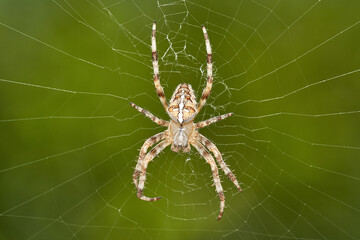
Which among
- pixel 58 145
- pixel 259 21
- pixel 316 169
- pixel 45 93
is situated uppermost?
pixel 259 21

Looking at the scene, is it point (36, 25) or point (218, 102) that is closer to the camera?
point (218, 102)

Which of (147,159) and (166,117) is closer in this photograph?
(147,159)

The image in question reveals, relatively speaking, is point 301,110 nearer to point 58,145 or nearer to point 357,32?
point 357,32

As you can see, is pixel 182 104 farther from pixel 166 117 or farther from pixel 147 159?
pixel 166 117

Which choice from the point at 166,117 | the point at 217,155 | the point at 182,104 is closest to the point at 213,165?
the point at 217,155

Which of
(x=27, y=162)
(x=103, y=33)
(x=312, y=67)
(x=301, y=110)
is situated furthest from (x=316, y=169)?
(x=27, y=162)

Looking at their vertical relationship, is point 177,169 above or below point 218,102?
below

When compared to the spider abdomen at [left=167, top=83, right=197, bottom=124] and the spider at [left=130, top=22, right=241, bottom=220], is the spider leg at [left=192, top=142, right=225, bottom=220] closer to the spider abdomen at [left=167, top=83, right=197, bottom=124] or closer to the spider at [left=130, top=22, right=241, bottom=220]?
the spider at [left=130, top=22, right=241, bottom=220]
